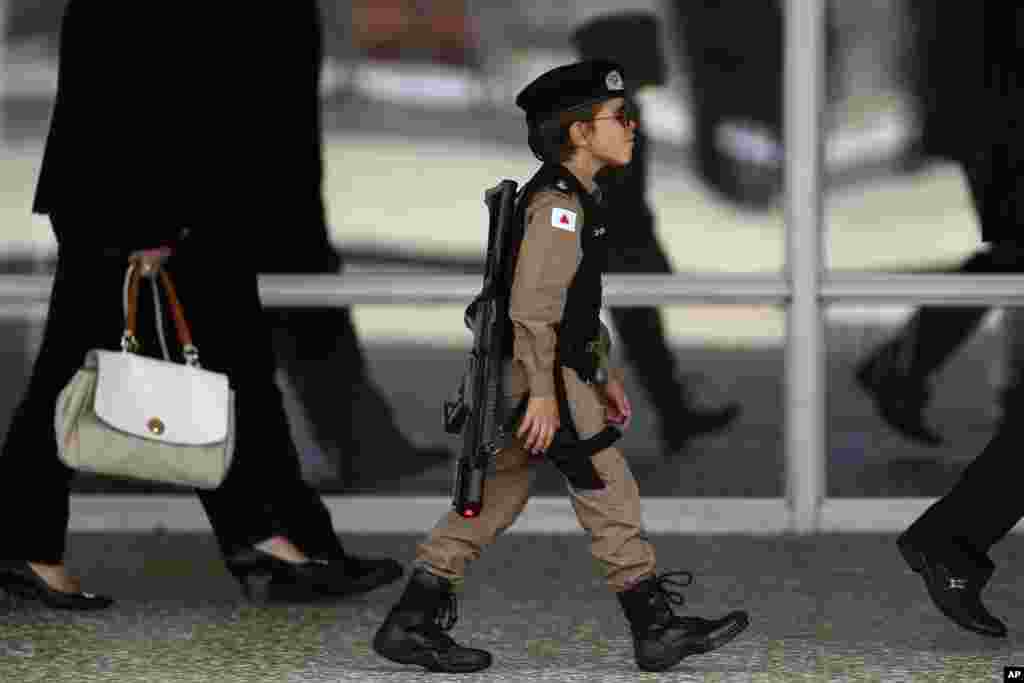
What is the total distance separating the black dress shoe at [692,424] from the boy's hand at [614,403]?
8.14 ft

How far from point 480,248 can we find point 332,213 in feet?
1.79

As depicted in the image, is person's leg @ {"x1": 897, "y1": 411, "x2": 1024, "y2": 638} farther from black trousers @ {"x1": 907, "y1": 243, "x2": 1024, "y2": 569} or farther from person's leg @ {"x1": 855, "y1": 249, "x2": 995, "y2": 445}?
person's leg @ {"x1": 855, "y1": 249, "x2": 995, "y2": 445}

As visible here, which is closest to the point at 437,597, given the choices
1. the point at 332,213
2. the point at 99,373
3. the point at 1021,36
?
the point at 99,373

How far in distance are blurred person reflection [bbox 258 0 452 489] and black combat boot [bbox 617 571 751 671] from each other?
2.55m

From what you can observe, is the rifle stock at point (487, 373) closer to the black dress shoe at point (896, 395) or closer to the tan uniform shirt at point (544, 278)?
the tan uniform shirt at point (544, 278)

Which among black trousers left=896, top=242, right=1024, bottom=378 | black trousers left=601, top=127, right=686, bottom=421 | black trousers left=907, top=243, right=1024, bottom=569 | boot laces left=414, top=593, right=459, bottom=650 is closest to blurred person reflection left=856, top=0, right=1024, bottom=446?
black trousers left=896, top=242, right=1024, bottom=378

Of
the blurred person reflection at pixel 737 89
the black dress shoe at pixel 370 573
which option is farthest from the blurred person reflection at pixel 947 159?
the black dress shoe at pixel 370 573

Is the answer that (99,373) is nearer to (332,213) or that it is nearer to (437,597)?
(437,597)

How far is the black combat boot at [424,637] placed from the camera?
488cm

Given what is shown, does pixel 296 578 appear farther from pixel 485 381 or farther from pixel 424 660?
pixel 485 381

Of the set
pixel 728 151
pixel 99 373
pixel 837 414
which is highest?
pixel 728 151

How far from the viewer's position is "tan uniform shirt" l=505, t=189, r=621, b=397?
4695mm

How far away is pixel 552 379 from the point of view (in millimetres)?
4746

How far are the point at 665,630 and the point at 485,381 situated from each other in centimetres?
72
